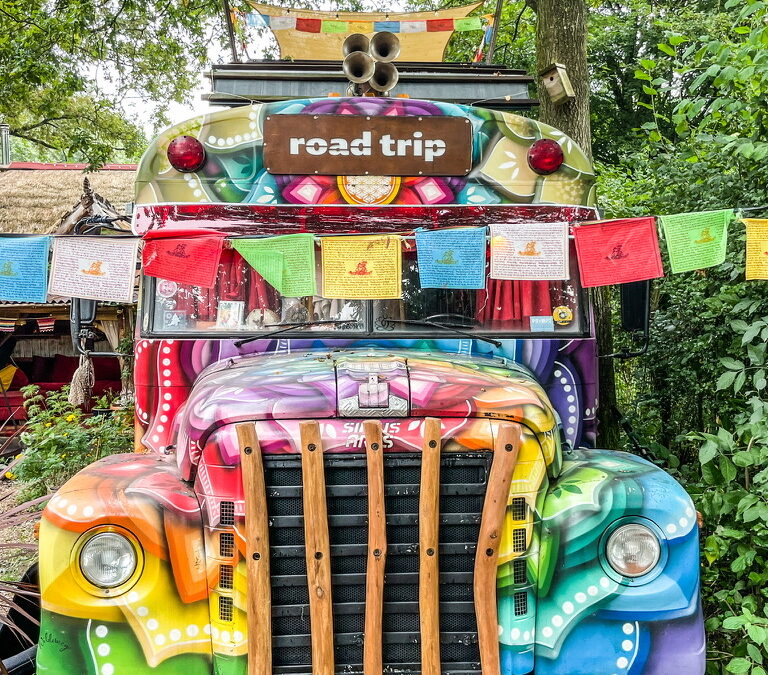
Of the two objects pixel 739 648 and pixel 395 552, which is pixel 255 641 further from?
pixel 739 648

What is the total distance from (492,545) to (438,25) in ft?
17.1

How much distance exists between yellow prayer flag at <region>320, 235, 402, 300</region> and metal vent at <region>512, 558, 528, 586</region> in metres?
1.49

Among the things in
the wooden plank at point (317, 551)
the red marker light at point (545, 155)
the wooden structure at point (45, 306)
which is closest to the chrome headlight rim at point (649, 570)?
the wooden plank at point (317, 551)

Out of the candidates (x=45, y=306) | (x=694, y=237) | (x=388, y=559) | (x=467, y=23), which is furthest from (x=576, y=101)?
(x=45, y=306)

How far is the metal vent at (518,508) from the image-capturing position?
289 cm

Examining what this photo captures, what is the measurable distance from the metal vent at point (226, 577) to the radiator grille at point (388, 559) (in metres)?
0.15

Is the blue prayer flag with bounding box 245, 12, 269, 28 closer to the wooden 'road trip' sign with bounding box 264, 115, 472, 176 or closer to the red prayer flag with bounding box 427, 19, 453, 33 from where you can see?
the red prayer flag with bounding box 427, 19, 453, 33

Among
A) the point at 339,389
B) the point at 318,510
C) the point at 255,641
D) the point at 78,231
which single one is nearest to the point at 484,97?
the point at 78,231

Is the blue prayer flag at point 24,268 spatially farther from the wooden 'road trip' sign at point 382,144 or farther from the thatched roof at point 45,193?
the thatched roof at point 45,193

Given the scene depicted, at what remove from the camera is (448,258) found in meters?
3.90

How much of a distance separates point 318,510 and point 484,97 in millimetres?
3648

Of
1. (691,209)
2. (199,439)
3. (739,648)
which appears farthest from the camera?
(691,209)

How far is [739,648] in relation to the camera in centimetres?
382

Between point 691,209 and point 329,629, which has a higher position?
point 691,209
